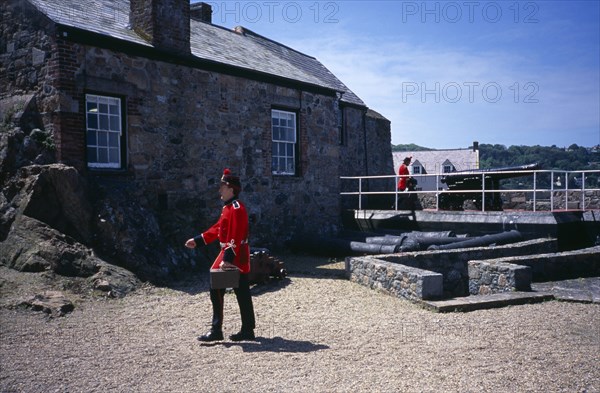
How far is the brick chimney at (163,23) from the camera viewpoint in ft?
35.9

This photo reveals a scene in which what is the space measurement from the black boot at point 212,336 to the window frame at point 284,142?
8255 mm

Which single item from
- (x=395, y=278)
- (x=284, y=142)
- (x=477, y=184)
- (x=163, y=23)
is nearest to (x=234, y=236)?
(x=395, y=278)

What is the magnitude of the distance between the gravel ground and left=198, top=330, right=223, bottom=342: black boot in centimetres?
9

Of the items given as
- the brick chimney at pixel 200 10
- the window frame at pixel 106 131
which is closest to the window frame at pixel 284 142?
the window frame at pixel 106 131

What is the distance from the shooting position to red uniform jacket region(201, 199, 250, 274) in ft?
18.5

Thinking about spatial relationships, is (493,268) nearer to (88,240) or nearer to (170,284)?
(170,284)

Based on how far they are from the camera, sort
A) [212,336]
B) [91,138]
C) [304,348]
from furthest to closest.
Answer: [91,138], [212,336], [304,348]

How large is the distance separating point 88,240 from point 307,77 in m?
8.91

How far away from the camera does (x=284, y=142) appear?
1422cm

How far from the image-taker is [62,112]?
908 centimetres

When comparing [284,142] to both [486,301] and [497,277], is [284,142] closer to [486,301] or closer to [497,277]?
[497,277]

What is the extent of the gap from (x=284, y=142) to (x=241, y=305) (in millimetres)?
8903

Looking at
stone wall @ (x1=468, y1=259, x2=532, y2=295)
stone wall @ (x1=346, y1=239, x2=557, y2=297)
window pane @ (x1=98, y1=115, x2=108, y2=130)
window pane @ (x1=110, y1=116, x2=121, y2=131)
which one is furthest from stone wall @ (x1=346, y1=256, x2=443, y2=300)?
window pane @ (x1=98, y1=115, x2=108, y2=130)

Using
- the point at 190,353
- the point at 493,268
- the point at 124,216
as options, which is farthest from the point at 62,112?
the point at 493,268
